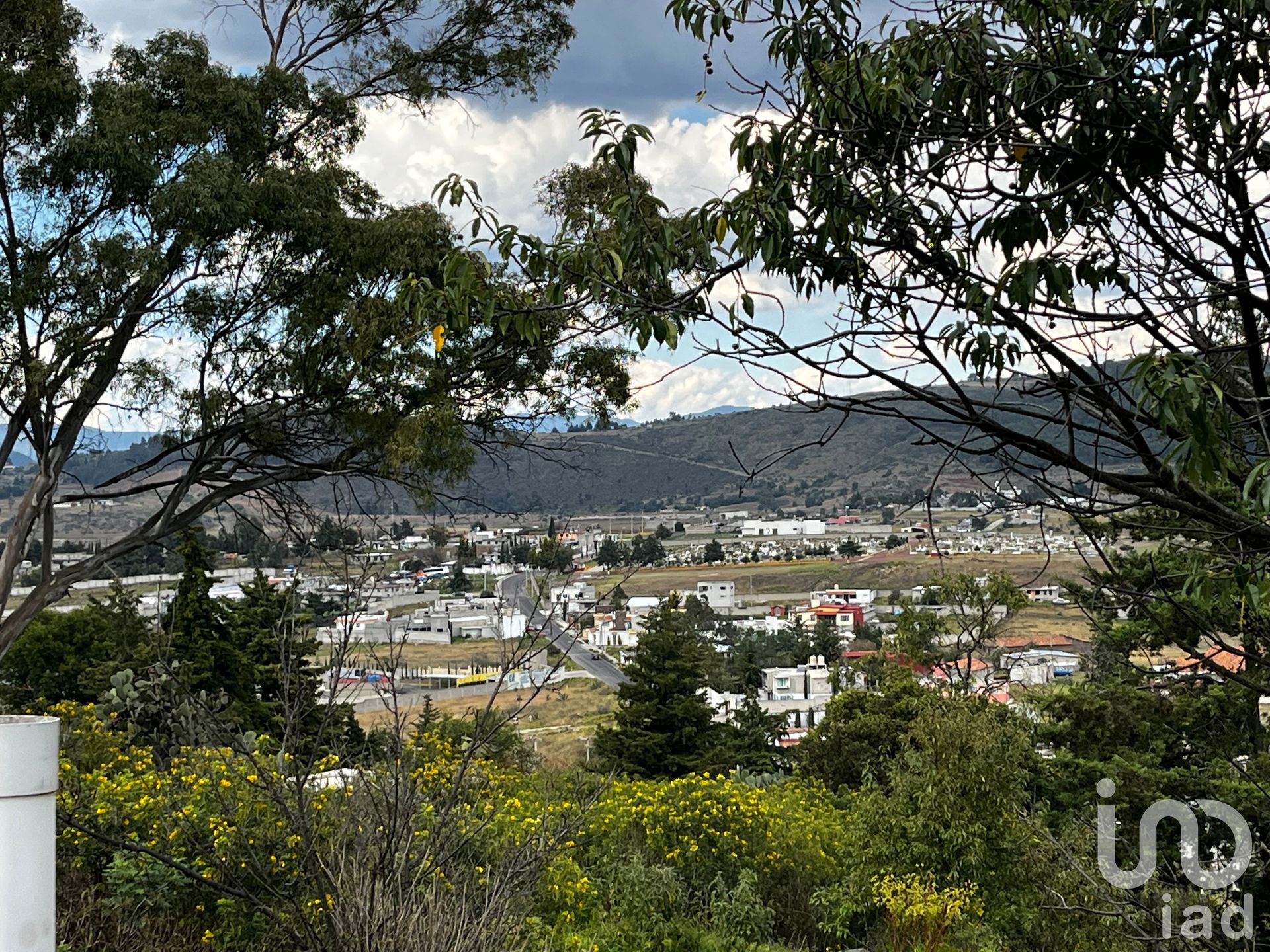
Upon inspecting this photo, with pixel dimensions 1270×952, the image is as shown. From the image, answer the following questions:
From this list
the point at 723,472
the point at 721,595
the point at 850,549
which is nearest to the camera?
the point at 723,472

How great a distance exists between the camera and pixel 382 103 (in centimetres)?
1175

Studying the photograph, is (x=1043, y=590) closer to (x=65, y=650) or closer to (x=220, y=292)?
(x=220, y=292)

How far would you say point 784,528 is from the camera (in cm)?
4878

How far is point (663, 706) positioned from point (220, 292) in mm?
10340

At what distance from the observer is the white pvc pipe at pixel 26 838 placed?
1085 millimetres

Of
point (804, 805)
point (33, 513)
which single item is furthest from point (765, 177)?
point (33, 513)

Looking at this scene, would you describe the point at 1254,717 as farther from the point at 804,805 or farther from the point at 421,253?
the point at 421,253

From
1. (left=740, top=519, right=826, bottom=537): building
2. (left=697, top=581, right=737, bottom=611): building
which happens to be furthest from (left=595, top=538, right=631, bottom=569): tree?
(left=740, top=519, right=826, bottom=537): building

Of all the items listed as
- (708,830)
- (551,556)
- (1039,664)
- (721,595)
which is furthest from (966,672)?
(721,595)

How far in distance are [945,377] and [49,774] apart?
1.52 metres

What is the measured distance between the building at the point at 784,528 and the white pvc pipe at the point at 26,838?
1873 inches

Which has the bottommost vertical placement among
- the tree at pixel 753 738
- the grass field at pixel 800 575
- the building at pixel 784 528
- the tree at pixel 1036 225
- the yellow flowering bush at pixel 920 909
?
the tree at pixel 753 738

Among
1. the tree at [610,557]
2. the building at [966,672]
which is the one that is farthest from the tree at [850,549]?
the tree at [610,557]

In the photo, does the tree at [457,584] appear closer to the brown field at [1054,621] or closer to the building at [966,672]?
the building at [966,672]
